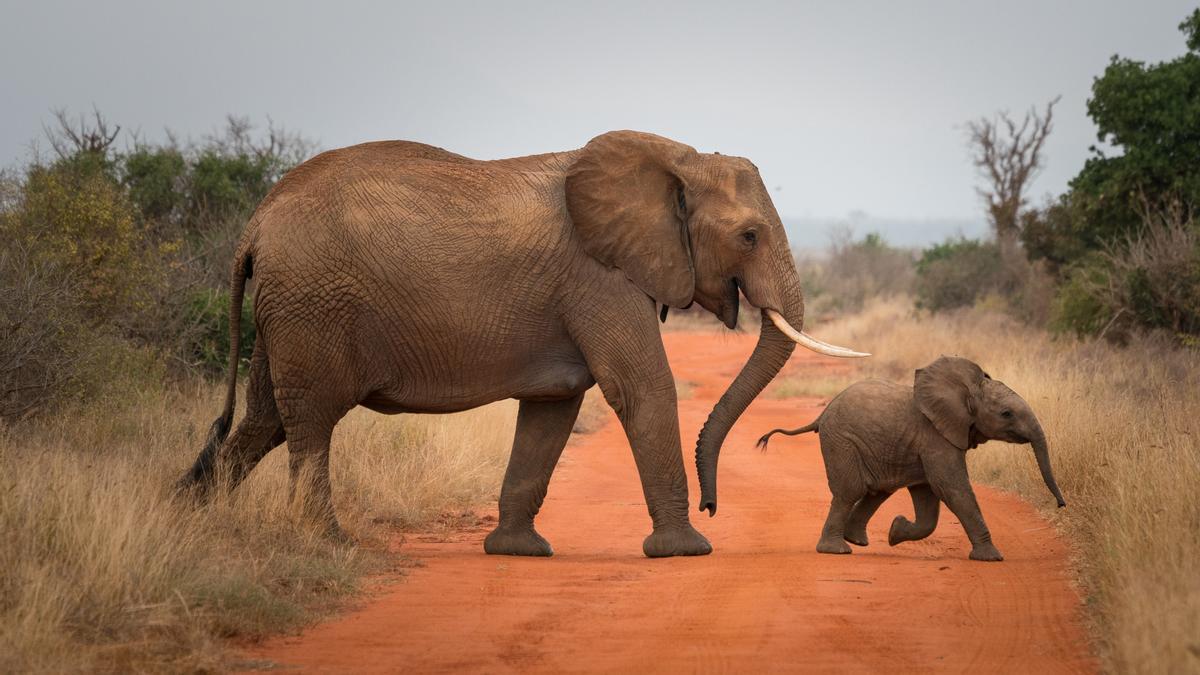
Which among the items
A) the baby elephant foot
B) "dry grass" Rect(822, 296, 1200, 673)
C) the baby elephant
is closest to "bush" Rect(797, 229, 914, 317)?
Result: "dry grass" Rect(822, 296, 1200, 673)

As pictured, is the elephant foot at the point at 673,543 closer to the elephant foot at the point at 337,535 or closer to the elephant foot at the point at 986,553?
the elephant foot at the point at 986,553

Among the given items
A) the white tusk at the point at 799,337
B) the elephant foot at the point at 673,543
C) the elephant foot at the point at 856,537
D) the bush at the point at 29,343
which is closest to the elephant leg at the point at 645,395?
the elephant foot at the point at 673,543

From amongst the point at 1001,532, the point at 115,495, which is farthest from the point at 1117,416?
the point at 115,495

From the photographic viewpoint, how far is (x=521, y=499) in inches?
397

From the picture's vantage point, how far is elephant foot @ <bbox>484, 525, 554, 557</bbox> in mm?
9961

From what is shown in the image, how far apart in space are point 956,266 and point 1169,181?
16634 millimetres

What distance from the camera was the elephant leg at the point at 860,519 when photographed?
10.4m

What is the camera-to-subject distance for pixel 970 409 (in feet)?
32.1

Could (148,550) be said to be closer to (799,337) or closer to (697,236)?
(697,236)

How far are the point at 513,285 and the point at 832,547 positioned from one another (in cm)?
291

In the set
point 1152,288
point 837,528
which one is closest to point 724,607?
point 837,528

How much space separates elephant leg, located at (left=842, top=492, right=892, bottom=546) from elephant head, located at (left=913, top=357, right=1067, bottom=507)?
885mm

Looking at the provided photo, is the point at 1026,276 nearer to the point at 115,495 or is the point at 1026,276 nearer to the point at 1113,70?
the point at 1113,70

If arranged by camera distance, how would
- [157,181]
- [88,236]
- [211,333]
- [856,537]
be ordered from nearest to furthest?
[856,537], [88,236], [211,333], [157,181]
